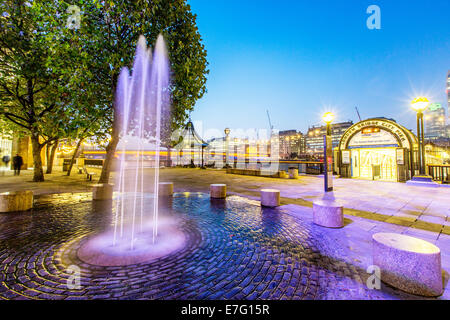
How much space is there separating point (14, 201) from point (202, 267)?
774 centimetres

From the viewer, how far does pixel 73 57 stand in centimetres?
776

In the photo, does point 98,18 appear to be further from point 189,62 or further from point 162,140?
point 162,140

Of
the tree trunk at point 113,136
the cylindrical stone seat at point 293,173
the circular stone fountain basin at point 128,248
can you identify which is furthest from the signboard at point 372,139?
the tree trunk at point 113,136

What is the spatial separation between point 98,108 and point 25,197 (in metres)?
5.04

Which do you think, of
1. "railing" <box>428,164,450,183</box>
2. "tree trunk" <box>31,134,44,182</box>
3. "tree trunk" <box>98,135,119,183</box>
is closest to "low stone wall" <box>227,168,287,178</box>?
"railing" <box>428,164,450,183</box>

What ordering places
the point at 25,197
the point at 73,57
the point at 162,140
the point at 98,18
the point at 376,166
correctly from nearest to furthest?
the point at 25,197 → the point at 73,57 → the point at 98,18 → the point at 162,140 → the point at 376,166

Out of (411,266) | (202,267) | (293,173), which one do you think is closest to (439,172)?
(293,173)

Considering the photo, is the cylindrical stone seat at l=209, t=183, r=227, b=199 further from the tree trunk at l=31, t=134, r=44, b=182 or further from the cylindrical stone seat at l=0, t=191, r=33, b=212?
the tree trunk at l=31, t=134, r=44, b=182

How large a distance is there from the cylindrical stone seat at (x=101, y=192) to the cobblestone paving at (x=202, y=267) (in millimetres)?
2947

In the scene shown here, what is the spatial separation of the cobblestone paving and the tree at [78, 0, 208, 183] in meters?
6.47

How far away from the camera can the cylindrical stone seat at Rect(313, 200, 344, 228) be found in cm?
509

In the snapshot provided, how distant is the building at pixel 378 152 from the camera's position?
13.7 meters

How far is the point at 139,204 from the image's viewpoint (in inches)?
314
